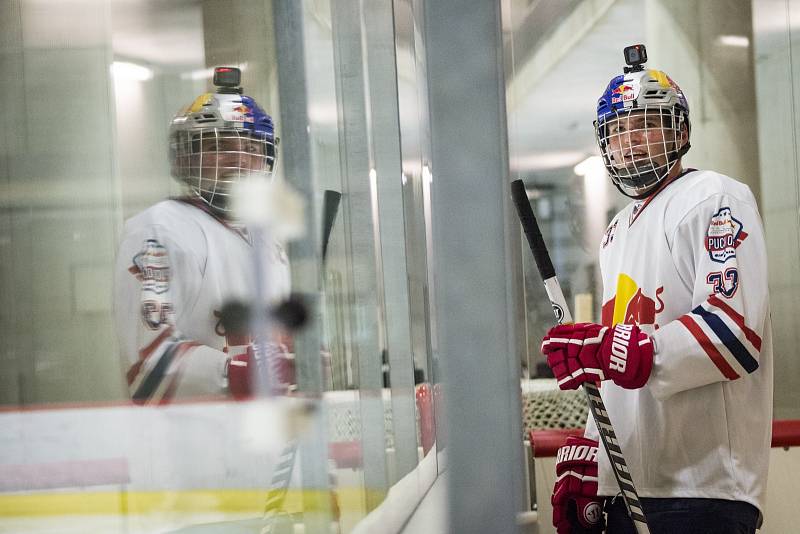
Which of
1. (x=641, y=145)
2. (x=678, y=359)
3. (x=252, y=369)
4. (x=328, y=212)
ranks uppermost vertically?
(x=641, y=145)

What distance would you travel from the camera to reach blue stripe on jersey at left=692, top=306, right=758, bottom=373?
141 centimetres

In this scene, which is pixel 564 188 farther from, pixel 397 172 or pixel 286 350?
pixel 286 350

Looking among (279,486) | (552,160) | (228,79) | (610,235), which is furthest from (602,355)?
(552,160)

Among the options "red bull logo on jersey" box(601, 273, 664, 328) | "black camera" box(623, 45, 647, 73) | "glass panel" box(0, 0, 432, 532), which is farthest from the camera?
"black camera" box(623, 45, 647, 73)

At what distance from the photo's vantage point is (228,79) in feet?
2.15

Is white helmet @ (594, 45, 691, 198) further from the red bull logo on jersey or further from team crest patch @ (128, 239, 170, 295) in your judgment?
team crest patch @ (128, 239, 170, 295)

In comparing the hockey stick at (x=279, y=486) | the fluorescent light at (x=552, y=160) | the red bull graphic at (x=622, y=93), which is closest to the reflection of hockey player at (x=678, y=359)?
the red bull graphic at (x=622, y=93)

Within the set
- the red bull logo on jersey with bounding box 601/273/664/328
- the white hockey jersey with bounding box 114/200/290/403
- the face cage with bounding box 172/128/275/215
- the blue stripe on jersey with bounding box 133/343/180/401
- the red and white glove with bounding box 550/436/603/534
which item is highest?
the face cage with bounding box 172/128/275/215

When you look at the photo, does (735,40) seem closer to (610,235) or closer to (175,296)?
(610,235)

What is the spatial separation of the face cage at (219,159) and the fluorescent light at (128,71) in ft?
0.13

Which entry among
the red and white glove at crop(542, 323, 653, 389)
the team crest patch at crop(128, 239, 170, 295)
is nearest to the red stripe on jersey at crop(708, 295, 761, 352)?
the red and white glove at crop(542, 323, 653, 389)

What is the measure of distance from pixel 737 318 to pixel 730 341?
0.12 feet

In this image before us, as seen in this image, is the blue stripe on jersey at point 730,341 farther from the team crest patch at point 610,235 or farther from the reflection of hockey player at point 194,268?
the reflection of hockey player at point 194,268

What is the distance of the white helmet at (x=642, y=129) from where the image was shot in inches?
66.4
